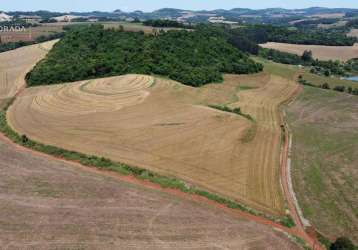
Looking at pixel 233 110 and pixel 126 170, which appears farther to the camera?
pixel 233 110

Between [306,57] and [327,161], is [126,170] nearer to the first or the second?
[327,161]

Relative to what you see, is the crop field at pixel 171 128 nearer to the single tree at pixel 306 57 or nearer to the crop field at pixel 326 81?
the crop field at pixel 326 81

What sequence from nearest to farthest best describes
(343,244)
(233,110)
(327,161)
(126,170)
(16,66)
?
(343,244) → (126,170) → (327,161) → (233,110) → (16,66)

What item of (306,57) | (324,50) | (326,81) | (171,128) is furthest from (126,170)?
(324,50)

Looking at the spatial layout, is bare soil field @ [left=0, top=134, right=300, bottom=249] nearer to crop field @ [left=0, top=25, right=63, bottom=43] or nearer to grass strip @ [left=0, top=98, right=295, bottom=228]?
grass strip @ [left=0, top=98, right=295, bottom=228]

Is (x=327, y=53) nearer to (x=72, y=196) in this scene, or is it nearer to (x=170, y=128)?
(x=170, y=128)
